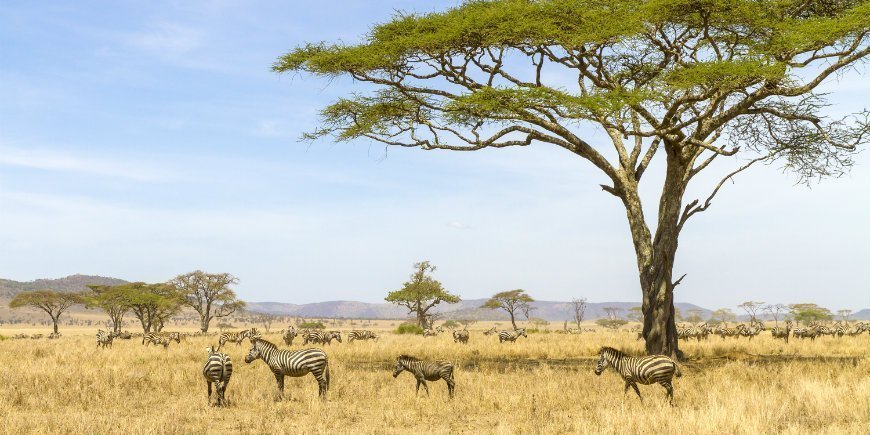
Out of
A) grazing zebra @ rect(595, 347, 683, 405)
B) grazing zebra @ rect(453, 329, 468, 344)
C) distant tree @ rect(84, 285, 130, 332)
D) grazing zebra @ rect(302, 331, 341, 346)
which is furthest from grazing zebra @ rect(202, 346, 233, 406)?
distant tree @ rect(84, 285, 130, 332)

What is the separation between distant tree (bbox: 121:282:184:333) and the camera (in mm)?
61372

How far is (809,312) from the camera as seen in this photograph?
91688mm

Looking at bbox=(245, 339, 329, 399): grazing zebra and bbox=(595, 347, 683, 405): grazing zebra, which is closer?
bbox=(595, 347, 683, 405): grazing zebra

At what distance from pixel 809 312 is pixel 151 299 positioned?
259 feet

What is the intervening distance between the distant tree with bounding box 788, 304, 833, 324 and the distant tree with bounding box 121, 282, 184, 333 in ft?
239

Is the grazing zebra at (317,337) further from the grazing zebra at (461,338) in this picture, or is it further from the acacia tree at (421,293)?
the acacia tree at (421,293)

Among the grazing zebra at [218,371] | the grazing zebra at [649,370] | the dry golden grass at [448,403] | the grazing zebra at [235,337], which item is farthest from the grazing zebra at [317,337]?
the grazing zebra at [649,370]

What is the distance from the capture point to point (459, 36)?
18.7m

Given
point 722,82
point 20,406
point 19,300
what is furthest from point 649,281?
point 19,300

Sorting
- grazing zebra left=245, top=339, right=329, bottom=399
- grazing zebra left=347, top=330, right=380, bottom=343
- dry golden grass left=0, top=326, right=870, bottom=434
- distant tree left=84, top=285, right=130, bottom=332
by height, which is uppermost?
distant tree left=84, top=285, right=130, bottom=332

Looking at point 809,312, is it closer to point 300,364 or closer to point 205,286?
point 205,286

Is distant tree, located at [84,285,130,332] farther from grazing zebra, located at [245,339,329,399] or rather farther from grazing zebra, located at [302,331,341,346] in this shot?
grazing zebra, located at [245,339,329,399]

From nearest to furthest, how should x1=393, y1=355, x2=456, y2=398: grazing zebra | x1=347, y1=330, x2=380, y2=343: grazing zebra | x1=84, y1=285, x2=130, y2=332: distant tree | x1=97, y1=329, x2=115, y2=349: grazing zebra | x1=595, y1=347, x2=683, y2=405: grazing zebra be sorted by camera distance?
1. x1=595, y1=347, x2=683, y2=405: grazing zebra
2. x1=393, y1=355, x2=456, y2=398: grazing zebra
3. x1=97, y1=329, x2=115, y2=349: grazing zebra
4. x1=347, y1=330, x2=380, y2=343: grazing zebra
5. x1=84, y1=285, x2=130, y2=332: distant tree

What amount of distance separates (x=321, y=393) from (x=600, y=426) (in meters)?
5.47
